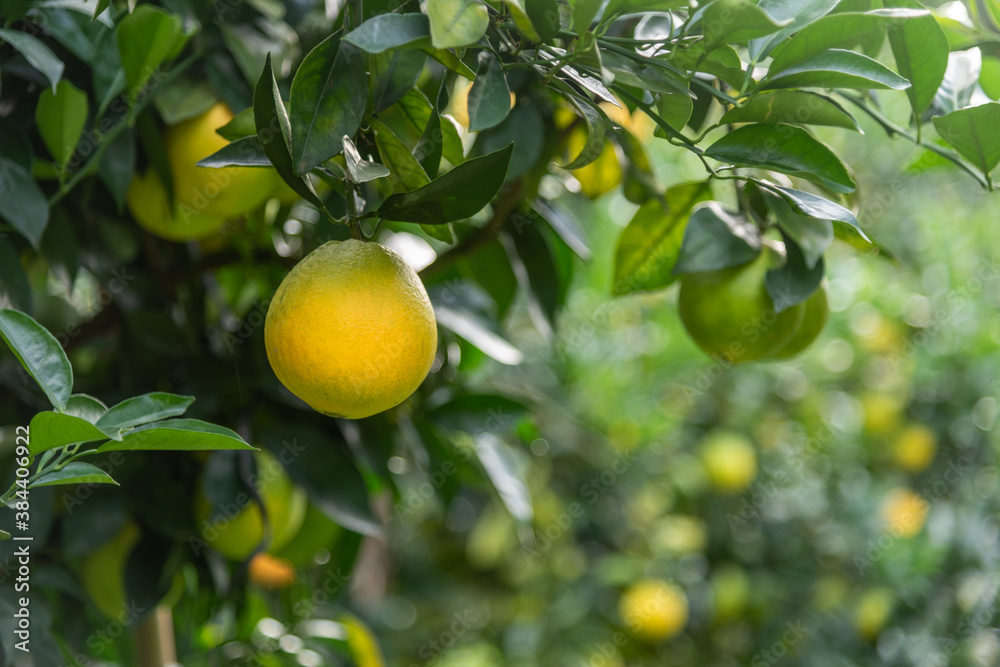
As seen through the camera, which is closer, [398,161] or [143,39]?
[398,161]

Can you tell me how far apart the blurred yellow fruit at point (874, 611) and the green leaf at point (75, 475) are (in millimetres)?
1513

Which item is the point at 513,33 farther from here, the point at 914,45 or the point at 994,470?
the point at 994,470

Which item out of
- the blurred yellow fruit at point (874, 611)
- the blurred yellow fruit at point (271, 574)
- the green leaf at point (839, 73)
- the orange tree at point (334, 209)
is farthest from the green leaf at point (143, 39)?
the blurred yellow fruit at point (874, 611)

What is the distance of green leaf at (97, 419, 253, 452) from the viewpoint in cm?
36

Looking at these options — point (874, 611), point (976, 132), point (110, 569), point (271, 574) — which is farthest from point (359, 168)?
point (874, 611)

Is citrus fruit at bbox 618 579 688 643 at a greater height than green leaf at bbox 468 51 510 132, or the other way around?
green leaf at bbox 468 51 510 132

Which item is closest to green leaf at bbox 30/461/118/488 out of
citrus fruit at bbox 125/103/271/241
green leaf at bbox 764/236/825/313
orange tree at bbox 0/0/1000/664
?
orange tree at bbox 0/0/1000/664

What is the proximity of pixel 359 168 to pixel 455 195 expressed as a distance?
49 millimetres

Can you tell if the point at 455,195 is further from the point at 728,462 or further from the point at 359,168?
the point at 728,462

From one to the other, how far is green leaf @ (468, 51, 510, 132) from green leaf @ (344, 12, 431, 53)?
0.04 m

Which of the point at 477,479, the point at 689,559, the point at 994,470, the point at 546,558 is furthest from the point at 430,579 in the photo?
the point at 994,470

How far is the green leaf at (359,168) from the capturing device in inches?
14.0

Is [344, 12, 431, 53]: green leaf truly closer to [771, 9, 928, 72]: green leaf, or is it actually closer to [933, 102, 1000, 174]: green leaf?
[771, 9, 928, 72]: green leaf

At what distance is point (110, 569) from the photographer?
689mm
